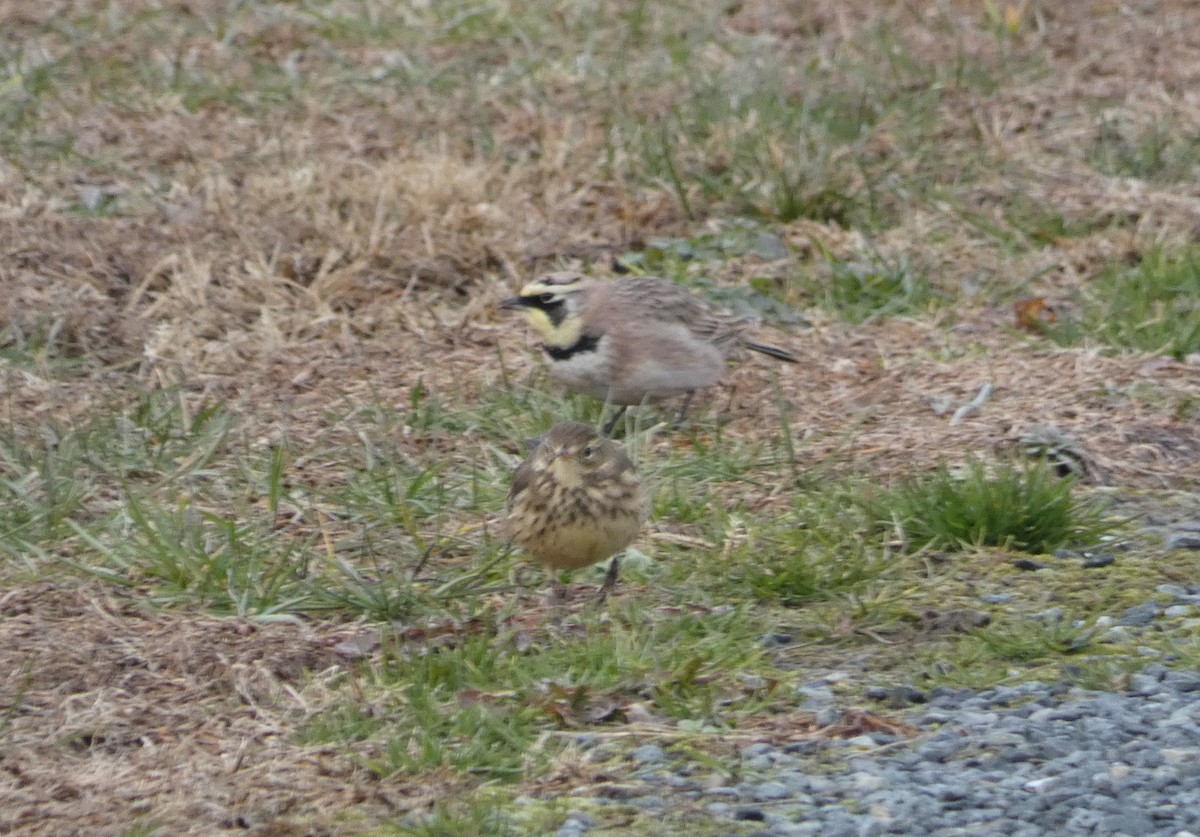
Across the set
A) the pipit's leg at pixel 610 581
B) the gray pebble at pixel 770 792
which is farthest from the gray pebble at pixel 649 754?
the pipit's leg at pixel 610 581

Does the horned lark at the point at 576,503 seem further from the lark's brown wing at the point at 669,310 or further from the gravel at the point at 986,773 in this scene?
the lark's brown wing at the point at 669,310

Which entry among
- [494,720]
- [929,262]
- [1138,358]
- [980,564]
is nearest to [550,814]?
[494,720]

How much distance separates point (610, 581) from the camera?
6.09m

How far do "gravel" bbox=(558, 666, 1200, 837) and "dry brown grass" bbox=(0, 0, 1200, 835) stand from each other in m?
0.87

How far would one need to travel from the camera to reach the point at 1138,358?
8031mm

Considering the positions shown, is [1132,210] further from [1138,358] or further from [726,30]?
[726,30]

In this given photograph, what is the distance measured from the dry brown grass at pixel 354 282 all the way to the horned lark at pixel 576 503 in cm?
70

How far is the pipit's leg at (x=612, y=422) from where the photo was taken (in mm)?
7688

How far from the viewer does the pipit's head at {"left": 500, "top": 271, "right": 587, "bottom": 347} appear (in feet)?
25.5

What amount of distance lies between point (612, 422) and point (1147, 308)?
91.8 inches

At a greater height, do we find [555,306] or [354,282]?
[555,306]

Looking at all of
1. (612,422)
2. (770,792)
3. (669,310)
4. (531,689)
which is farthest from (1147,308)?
(770,792)

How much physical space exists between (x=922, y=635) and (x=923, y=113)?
5228 mm

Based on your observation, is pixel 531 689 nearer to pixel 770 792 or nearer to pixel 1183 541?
pixel 770 792
